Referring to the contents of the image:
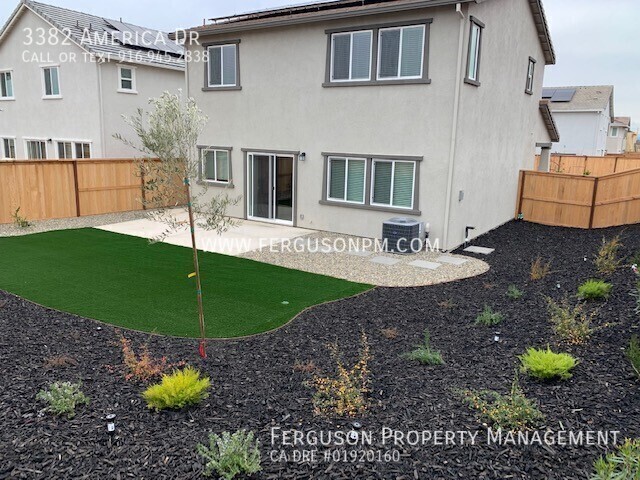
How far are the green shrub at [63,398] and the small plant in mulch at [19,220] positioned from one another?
37.2ft

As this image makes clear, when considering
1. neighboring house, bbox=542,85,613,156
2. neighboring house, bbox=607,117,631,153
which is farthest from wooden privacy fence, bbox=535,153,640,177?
neighboring house, bbox=607,117,631,153

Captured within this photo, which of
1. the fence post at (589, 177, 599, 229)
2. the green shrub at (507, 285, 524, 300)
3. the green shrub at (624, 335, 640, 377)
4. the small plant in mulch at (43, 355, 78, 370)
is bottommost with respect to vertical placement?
the small plant in mulch at (43, 355, 78, 370)

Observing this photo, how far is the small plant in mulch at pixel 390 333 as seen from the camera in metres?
6.80

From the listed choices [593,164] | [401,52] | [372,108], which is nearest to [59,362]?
[372,108]

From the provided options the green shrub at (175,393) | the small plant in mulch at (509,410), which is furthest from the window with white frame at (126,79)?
the small plant in mulch at (509,410)

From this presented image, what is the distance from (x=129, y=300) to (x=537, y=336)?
6.43m

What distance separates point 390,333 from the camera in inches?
270

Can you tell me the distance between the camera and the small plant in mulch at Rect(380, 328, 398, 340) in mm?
6796

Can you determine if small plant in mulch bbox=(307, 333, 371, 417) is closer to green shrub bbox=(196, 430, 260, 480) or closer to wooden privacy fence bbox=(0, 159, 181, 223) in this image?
green shrub bbox=(196, 430, 260, 480)

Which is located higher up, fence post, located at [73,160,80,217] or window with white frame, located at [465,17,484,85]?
window with white frame, located at [465,17,484,85]

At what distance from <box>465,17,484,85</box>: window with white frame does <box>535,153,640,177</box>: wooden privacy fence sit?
17117 millimetres

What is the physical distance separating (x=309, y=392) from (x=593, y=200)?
13377 millimetres

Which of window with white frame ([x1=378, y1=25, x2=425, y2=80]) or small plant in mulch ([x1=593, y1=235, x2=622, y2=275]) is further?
window with white frame ([x1=378, y1=25, x2=425, y2=80])

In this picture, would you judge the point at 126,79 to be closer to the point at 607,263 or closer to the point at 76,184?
the point at 76,184
